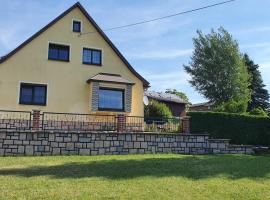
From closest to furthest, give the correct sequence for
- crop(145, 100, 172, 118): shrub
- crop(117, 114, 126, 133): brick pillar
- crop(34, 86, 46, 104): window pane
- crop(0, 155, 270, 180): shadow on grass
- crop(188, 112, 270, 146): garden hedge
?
1. crop(0, 155, 270, 180): shadow on grass
2. crop(117, 114, 126, 133): brick pillar
3. crop(188, 112, 270, 146): garden hedge
4. crop(34, 86, 46, 104): window pane
5. crop(145, 100, 172, 118): shrub

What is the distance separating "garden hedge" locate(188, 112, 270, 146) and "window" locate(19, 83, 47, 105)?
26.1 feet

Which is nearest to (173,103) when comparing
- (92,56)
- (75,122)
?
(92,56)

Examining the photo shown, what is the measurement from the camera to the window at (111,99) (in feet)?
68.4

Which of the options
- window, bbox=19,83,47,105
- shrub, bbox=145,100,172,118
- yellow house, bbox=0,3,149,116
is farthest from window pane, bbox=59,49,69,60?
shrub, bbox=145,100,172,118

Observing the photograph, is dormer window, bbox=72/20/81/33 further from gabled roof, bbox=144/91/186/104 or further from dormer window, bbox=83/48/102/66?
gabled roof, bbox=144/91/186/104

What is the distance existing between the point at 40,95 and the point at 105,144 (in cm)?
640

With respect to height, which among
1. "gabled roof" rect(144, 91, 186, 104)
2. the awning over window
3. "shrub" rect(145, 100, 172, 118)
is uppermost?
"gabled roof" rect(144, 91, 186, 104)

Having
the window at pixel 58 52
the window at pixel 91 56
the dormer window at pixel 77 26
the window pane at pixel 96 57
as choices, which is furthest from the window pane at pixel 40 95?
the dormer window at pixel 77 26

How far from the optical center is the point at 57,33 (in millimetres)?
20672

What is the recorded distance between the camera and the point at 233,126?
19.3 meters

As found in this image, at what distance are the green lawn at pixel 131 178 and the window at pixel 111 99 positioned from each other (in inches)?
307

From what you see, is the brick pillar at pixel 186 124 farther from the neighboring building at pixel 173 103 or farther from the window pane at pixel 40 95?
the neighboring building at pixel 173 103

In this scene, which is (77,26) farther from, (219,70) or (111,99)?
(219,70)

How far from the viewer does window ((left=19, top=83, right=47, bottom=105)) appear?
63.7ft
